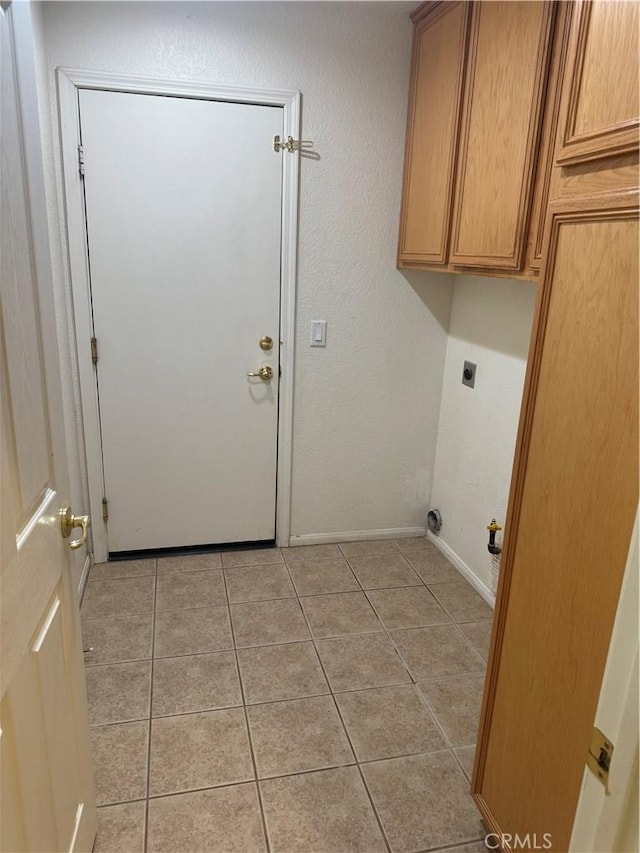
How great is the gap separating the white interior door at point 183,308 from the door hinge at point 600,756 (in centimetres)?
229

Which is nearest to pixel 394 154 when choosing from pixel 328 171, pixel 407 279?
pixel 328 171

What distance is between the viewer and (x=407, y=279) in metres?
2.89

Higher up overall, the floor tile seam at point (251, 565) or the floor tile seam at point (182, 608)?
the floor tile seam at point (251, 565)

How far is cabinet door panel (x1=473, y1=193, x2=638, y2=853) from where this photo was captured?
1.00 metres

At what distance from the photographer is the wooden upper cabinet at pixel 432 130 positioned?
2.26 meters

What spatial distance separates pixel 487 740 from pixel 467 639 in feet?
3.02

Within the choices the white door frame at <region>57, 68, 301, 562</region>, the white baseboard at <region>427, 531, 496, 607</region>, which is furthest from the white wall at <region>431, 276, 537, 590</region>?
the white door frame at <region>57, 68, 301, 562</region>

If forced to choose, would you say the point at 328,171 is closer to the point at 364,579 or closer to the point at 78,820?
the point at 364,579

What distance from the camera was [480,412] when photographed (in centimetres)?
273

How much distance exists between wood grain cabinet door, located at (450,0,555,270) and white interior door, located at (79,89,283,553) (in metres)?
0.87

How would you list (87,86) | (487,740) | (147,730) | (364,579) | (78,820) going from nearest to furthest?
(78,820) < (487,740) < (147,730) < (87,86) < (364,579)

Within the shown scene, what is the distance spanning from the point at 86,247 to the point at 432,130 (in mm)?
1578

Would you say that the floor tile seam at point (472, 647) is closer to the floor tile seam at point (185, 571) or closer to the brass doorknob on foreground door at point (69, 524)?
the floor tile seam at point (185, 571)

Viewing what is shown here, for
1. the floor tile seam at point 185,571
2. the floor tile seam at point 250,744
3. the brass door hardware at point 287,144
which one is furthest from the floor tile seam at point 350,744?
the brass door hardware at point 287,144
